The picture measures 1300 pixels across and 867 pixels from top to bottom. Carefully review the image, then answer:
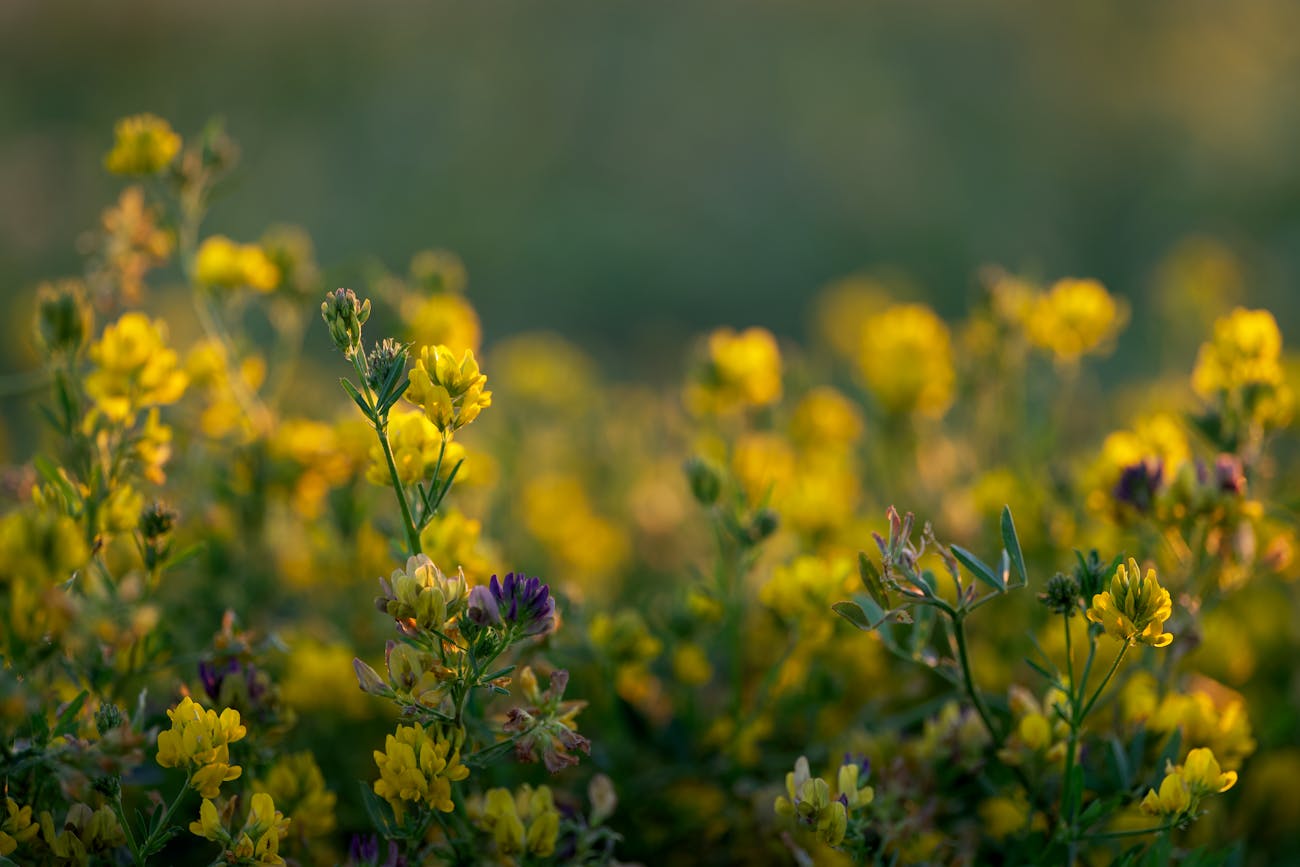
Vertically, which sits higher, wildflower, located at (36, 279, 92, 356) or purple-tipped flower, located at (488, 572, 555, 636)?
wildflower, located at (36, 279, 92, 356)

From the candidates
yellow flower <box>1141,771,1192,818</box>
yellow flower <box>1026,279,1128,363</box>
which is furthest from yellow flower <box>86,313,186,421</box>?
yellow flower <box>1026,279,1128,363</box>

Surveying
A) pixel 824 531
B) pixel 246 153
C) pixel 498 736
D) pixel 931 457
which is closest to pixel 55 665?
pixel 498 736

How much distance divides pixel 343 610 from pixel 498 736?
3.13ft

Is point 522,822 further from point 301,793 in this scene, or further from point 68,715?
point 68,715

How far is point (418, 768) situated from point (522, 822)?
0.12m

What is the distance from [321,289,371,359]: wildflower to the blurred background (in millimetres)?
4422

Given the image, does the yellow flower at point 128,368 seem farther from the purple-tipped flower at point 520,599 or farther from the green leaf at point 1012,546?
the green leaf at point 1012,546

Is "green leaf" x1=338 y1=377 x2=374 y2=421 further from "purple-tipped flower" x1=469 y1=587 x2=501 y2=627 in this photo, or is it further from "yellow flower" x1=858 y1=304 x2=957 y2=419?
"yellow flower" x1=858 y1=304 x2=957 y2=419

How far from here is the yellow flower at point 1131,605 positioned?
1.01m

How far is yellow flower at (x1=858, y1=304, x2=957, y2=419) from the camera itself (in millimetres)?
2088

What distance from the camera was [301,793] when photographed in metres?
1.21

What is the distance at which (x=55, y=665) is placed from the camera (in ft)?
3.67

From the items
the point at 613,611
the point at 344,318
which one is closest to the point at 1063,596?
the point at 344,318

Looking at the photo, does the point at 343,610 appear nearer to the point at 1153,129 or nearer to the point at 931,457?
the point at 931,457
